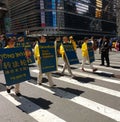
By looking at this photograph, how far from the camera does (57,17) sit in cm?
12206

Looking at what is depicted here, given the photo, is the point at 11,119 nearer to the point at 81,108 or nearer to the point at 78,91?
the point at 81,108

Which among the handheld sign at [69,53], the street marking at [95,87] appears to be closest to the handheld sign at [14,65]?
the street marking at [95,87]

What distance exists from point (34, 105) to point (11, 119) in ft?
4.07

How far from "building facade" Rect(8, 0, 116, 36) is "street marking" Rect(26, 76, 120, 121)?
9839 centimetres

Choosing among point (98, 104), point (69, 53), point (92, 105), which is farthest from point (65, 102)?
point (69, 53)

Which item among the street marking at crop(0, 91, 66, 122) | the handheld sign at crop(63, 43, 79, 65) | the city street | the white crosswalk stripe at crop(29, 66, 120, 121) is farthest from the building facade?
the street marking at crop(0, 91, 66, 122)

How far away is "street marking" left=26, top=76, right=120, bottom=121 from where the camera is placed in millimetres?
6410

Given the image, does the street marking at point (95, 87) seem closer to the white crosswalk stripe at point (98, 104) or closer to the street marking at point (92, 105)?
the white crosswalk stripe at point (98, 104)

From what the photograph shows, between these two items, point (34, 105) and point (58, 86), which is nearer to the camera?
point (34, 105)

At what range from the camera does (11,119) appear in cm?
631

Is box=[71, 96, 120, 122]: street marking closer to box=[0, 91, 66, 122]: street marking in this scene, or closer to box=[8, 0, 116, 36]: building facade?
box=[0, 91, 66, 122]: street marking

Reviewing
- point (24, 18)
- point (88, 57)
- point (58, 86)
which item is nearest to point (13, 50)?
point (58, 86)

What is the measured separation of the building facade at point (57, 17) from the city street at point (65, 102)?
97.0m

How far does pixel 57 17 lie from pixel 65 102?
11645 cm
